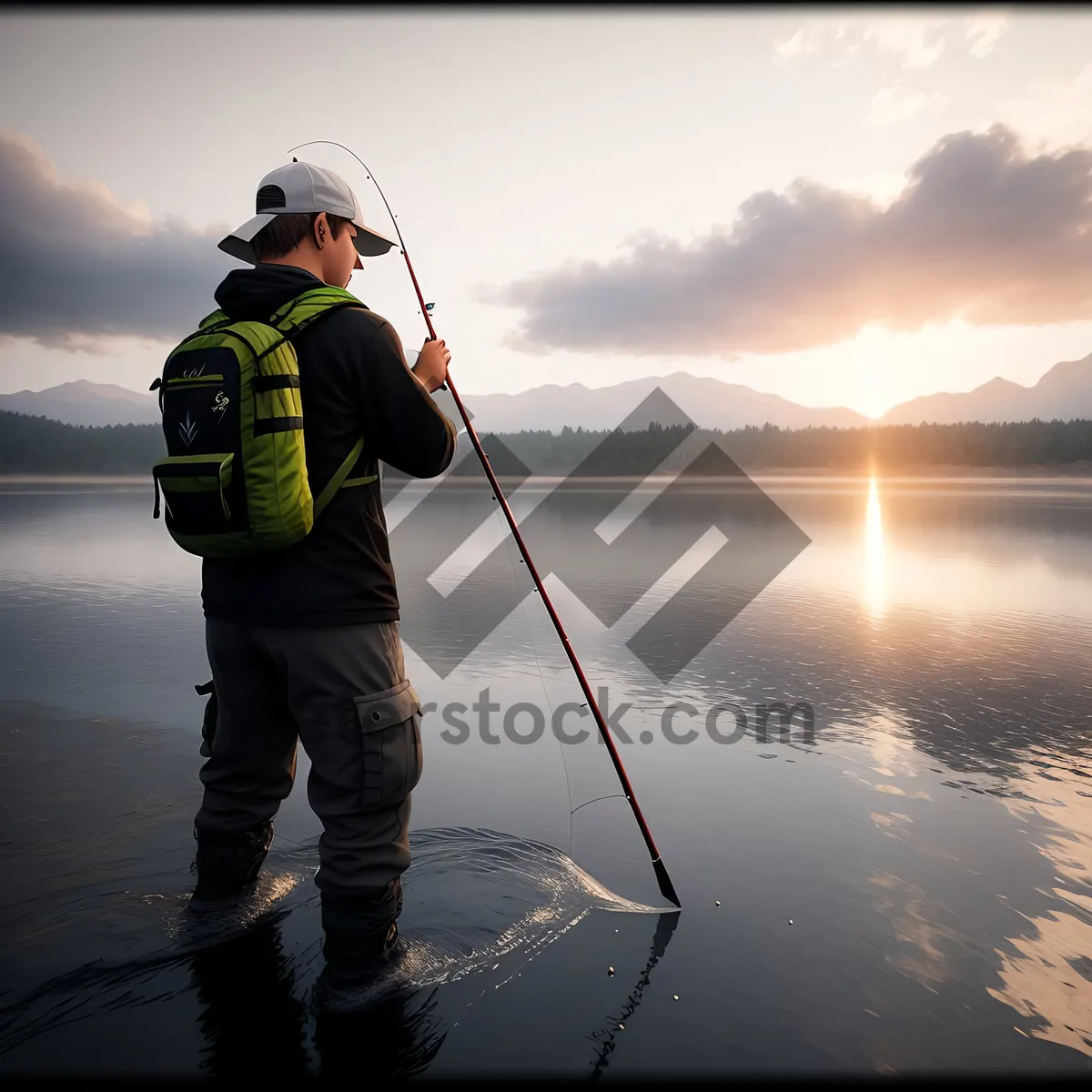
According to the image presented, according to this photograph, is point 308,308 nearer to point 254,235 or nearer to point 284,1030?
point 254,235

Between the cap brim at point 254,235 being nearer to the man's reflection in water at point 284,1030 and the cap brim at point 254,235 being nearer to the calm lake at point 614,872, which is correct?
the calm lake at point 614,872

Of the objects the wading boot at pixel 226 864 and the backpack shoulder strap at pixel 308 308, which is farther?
the wading boot at pixel 226 864

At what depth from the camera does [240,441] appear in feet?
7.53

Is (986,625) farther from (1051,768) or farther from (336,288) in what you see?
(336,288)

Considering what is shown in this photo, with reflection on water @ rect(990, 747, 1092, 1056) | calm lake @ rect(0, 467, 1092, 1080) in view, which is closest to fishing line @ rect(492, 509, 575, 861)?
calm lake @ rect(0, 467, 1092, 1080)

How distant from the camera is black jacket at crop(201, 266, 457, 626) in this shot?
2387mm

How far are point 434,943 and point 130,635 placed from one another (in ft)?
19.3

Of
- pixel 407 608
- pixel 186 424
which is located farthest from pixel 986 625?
pixel 186 424

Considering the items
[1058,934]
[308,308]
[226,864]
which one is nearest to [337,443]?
[308,308]

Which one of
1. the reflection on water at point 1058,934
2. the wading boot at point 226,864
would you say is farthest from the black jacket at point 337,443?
the reflection on water at point 1058,934

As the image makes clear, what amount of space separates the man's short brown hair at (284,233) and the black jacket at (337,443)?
19 centimetres

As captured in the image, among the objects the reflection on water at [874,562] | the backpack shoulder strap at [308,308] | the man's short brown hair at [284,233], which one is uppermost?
the man's short brown hair at [284,233]

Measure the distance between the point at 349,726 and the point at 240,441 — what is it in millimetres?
868

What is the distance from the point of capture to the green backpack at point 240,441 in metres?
2.26
